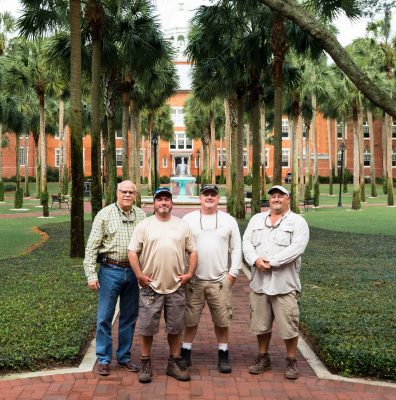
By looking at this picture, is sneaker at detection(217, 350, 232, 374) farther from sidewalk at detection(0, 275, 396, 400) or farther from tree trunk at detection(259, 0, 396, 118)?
tree trunk at detection(259, 0, 396, 118)

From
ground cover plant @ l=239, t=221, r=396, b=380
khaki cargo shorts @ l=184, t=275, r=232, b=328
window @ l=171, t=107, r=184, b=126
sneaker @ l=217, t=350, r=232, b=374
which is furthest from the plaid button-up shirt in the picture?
window @ l=171, t=107, r=184, b=126

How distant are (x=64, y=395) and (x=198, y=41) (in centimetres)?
Answer: 1656

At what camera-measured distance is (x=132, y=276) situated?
5.62m

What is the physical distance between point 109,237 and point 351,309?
3.70 meters

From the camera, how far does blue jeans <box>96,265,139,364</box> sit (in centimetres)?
558

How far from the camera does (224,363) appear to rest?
5633mm

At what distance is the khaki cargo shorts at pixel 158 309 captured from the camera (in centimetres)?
540

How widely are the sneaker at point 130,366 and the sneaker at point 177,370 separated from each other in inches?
12.1

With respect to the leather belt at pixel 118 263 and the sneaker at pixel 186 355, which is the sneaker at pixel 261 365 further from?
the leather belt at pixel 118 263

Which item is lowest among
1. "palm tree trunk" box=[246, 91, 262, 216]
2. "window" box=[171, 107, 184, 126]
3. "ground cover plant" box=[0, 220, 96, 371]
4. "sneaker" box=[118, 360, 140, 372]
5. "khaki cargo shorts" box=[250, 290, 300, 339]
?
"sneaker" box=[118, 360, 140, 372]

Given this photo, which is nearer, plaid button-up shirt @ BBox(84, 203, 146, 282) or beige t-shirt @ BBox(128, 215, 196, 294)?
beige t-shirt @ BBox(128, 215, 196, 294)

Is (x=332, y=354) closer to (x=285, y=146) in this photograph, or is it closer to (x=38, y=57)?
(x=38, y=57)

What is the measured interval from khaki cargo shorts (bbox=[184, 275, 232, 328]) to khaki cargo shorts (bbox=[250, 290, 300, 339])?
251 mm

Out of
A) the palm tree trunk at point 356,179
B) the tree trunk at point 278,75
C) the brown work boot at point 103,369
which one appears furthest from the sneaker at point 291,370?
the palm tree trunk at point 356,179
